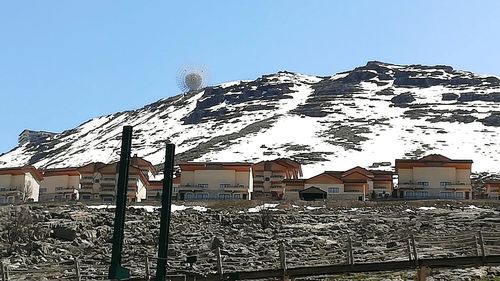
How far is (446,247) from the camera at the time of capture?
115ft

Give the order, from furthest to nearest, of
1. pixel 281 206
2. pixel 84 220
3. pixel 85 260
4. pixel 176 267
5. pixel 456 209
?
pixel 281 206
pixel 456 209
pixel 84 220
pixel 85 260
pixel 176 267

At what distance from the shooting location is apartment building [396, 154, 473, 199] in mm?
90688

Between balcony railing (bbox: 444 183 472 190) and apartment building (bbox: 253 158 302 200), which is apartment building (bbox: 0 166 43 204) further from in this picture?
balcony railing (bbox: 444 183 472 190)

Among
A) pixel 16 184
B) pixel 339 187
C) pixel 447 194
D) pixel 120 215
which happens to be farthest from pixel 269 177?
pixel 120 215

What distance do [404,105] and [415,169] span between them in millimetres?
101097

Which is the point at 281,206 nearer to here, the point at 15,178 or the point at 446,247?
the point at 446,247

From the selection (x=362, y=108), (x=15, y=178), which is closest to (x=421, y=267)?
(x=15, y=178)

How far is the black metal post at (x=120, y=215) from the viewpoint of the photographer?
22016 mm

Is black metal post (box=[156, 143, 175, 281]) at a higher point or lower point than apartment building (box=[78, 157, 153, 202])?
lower

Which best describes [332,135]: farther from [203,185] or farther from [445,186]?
[203,185]

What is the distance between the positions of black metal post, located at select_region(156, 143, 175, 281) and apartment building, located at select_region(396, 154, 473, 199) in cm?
6904

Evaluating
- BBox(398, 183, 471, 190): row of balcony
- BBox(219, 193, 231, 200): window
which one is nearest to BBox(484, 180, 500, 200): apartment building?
BBox(398, 183, 471, 190): row of balcony

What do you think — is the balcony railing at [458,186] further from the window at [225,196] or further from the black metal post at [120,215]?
the black metal post at [120,215]

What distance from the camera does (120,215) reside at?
22.1 m
